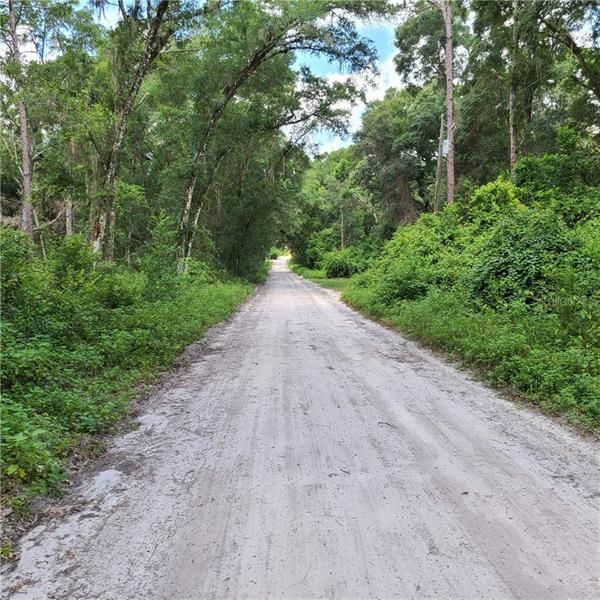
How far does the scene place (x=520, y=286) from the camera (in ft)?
27.7

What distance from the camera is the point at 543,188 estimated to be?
13.0m

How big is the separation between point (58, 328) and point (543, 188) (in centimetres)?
1295

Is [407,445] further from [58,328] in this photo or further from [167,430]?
[58,328]

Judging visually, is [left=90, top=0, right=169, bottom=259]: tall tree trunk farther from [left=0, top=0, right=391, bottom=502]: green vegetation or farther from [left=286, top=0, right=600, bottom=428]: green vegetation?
[left=286, top=0, right=600, bottom=428]: green vegetation

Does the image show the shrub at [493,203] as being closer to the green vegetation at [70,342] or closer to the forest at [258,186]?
the forest at [258,186]

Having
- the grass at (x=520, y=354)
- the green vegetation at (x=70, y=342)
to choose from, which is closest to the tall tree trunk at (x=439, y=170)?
the grass at (x=520, y=354)

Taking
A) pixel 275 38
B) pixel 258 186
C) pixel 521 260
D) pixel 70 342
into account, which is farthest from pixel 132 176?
pixel 521 260

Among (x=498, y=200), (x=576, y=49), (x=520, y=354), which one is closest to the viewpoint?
(x=520, y=354)

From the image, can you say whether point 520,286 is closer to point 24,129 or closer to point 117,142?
point 117,142

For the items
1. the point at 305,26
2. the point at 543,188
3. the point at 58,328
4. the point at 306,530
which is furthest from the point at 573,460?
the point at 305,26

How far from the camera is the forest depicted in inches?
225

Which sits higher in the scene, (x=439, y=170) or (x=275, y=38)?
(x=275, y=38)

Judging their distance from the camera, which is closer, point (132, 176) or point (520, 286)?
point (520, 286)

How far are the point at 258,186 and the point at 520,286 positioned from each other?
18666 mm
